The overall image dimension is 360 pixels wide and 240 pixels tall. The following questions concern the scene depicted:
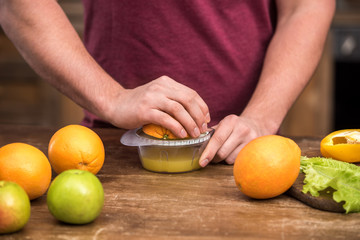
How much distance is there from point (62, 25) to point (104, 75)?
21 cm

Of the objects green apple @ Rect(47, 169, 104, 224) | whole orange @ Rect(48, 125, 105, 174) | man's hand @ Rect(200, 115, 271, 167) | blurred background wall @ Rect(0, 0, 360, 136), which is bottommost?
blurred background wall @ Rect(0, 0, 360, 136)

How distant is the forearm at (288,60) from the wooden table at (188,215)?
1.13ft

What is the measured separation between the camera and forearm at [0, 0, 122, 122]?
1327mm

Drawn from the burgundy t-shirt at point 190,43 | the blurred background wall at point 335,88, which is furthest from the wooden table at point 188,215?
the blurred background wall at point 335,88

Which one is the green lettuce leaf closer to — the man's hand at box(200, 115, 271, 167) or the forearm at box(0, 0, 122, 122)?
the man's hand at box(200, 115, 271, 167)

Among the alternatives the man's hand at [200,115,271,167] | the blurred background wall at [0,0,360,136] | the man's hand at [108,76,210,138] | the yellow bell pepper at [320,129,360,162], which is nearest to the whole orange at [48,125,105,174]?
the man's hand at [108,76,210,138]

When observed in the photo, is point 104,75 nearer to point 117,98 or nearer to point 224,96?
point 117,98

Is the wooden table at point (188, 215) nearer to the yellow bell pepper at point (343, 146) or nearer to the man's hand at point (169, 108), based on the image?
the man's hand at point (169, 108)

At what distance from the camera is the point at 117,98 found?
1.27 m

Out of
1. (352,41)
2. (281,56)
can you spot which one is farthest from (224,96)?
(352,41)

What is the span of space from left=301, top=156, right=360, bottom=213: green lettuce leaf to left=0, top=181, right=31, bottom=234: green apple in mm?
526

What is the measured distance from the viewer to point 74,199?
2.68 feet

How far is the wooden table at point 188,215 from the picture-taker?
0.81m

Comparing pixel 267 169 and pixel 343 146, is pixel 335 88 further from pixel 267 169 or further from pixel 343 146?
pixel 267 169
